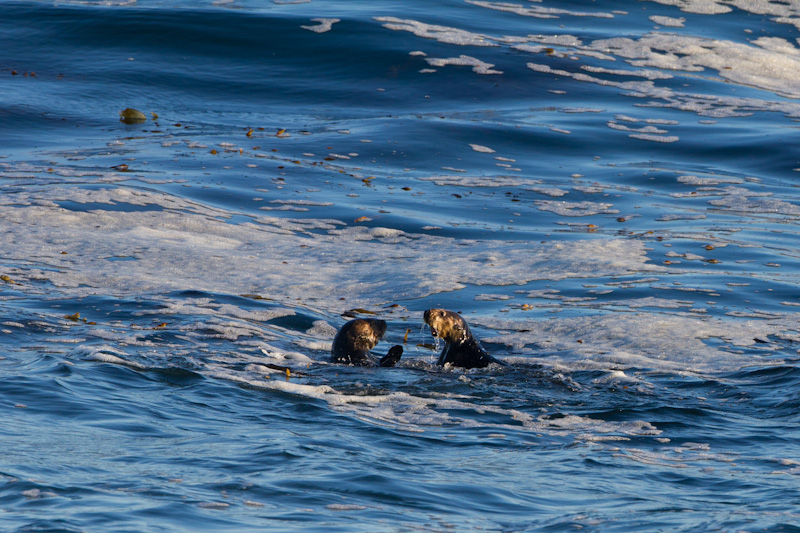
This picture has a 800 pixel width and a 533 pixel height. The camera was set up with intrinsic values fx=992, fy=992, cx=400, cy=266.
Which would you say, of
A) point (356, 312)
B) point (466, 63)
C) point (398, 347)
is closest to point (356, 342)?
point (398, 347)

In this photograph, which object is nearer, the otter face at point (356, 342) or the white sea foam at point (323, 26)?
the otter face at point (356, 342)

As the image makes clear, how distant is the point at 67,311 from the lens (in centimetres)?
805

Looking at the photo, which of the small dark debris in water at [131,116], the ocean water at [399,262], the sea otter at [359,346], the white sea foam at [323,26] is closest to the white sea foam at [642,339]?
the ocean water at [399,262]

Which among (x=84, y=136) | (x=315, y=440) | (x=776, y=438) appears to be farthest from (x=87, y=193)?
(x=776, y=438)

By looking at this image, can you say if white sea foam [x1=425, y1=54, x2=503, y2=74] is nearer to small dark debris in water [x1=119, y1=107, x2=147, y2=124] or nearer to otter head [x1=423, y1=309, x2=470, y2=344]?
small dark debris in water [x1=119, y1=107, x2=147, y2=124]

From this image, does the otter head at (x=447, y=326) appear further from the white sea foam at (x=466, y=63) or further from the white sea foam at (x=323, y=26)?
the white sea foam at (x=323, y=26)

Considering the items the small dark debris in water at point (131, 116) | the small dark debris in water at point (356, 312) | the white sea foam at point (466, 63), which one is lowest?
the small dark debris in water at point (356, 312)

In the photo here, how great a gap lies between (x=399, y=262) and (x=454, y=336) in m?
2.93

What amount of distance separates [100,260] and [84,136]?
18.2 feet

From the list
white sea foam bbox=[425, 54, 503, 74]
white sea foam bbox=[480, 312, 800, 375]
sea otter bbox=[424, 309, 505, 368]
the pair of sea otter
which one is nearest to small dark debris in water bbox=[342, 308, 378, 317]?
white sea foam bbox=[480, 312, 800, 375]

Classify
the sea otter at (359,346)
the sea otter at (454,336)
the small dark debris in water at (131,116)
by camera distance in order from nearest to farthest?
the sea otter at (359,346)
the sea otter at (454,336)
the small dark debris in water at (131,116)

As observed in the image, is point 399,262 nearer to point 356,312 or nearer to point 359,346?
point 356,312

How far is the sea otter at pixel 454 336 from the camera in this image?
7301mm

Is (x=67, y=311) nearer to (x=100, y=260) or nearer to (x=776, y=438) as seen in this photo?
(x=100, y=260)
